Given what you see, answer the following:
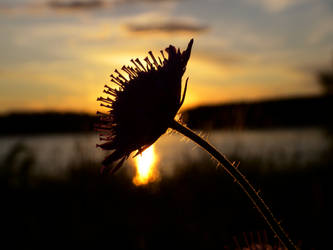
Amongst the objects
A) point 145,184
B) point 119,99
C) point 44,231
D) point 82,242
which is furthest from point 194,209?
point 119,99

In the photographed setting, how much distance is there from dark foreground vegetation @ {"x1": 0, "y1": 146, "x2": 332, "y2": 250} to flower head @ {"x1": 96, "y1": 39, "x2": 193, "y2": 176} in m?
4.40

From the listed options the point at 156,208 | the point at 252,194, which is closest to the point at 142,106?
the point at 252,194

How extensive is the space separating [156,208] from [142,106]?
6.42m

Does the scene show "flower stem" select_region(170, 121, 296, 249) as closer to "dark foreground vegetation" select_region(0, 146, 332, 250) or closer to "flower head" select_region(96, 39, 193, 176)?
"flower head" select_region(96, 39, 193, 176)

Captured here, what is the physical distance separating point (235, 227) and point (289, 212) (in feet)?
3.76

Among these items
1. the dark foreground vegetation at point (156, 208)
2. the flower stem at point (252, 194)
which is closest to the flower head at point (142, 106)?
the flower stem at point (252, 194)

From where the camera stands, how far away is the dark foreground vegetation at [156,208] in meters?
7.13

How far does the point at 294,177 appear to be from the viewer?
10547 millimetres

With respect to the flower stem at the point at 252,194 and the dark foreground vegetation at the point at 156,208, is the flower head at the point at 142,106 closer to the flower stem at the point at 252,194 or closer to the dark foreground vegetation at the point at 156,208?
the flower stem at the point at 252,194

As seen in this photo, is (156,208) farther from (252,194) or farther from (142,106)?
(252,194)

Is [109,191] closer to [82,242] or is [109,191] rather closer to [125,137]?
[82,242]

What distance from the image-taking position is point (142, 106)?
7.28 ft

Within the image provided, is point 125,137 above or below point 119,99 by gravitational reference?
below

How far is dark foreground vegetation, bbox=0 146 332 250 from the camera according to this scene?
7129mm
